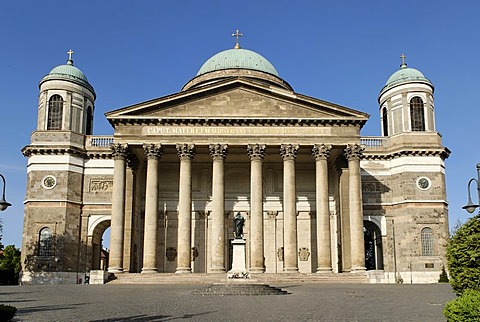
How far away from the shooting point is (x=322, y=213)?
4078 centimetres

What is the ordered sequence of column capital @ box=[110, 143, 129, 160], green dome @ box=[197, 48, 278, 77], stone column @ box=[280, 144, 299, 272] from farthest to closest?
green dome @ box=[197, 48, 278, 77], column capital @ box=[110, 143, 129, 160], stone column @ box=[280, 144, 299, 272]

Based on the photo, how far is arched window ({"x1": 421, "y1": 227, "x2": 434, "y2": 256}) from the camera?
47281 mm

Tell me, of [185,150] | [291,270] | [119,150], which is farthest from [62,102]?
[291,270]

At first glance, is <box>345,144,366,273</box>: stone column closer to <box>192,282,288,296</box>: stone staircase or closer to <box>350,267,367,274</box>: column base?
<box>350,267,367,274</box>: column base

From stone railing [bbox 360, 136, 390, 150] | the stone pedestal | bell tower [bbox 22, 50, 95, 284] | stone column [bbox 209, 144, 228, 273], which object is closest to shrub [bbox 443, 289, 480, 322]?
the stone pedestal

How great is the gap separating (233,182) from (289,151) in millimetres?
8626

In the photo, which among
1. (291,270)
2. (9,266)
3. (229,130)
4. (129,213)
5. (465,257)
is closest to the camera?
(465,257)

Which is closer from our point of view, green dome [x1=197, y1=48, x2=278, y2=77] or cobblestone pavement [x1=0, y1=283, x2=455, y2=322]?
cobblestone pavement [x1=0, y1=283, x2=455, y2=322]

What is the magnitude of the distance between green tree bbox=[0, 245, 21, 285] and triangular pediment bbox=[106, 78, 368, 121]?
23936mm

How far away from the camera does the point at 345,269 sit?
1677 inches

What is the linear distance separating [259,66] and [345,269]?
23.1 meters

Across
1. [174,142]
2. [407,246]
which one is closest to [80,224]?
[174,142]

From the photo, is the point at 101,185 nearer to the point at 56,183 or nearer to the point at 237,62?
the point at 56,183

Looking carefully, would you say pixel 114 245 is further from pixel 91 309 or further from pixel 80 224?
pixel 91 309
